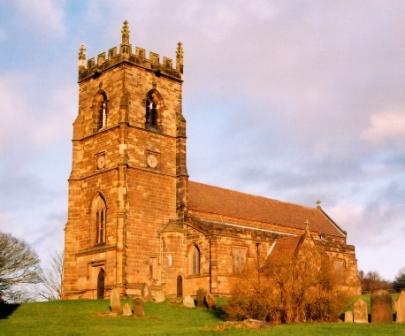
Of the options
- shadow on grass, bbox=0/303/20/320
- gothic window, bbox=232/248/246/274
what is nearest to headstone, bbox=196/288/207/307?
gothic window, bbox=232/248/246/274

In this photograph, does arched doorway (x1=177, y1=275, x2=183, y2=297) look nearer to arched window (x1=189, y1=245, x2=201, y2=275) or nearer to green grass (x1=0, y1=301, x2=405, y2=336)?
arched window (x1=189, y1=245, x2=201, y2=275)

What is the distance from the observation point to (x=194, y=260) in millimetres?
40406

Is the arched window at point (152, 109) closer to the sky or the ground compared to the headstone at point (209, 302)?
closer to the sky

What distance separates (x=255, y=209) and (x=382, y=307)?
23024 mm

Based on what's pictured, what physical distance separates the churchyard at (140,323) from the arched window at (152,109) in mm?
13324

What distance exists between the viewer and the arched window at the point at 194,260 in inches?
1581

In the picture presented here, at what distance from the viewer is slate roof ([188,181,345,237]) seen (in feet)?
147

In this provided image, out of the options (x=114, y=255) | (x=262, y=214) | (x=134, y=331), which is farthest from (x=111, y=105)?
(x=134, y=331)

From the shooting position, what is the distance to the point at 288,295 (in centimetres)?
2638

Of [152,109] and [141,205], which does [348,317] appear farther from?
[152,109]

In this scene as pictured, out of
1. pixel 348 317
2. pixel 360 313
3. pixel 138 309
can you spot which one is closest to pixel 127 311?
pixel 138 309

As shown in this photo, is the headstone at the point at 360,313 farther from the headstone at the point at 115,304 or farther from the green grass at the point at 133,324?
the headstone at the point at 115,304

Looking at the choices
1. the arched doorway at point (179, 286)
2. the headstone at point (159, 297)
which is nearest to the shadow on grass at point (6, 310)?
the headstone at point (159, 297)

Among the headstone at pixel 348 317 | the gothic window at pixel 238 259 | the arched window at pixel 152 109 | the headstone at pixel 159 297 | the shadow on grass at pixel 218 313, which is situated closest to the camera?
the headstone at pixel 348 317
